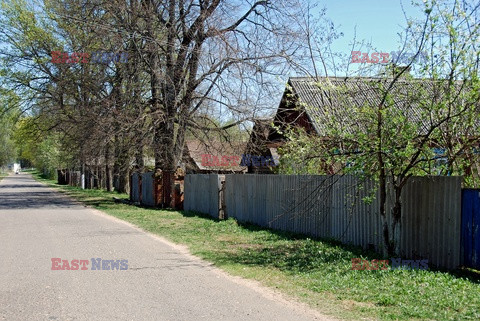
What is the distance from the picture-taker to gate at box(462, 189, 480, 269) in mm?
8219

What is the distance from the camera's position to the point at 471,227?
27.3 ft

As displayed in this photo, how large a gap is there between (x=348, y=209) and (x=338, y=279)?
11.8 feet

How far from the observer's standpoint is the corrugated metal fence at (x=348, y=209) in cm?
877

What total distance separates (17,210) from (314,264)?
17.6m

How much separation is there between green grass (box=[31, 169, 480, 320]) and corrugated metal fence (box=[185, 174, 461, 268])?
0.45 metres

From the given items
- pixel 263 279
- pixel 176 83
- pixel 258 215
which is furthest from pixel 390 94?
pixel 176 83

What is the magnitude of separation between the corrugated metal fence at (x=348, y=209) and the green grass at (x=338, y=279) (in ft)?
1.47

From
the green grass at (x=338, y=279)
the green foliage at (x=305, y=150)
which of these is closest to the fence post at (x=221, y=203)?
the green grass at (x=338, y=279)

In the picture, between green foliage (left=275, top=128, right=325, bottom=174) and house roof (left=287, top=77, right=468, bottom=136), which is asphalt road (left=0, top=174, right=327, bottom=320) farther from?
house roof (left=287, top=77, right=468, bottom=136)

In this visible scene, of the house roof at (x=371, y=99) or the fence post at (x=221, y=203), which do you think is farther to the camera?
the fence post at (x=221, y=203)

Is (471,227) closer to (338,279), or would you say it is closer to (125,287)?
(338,279)

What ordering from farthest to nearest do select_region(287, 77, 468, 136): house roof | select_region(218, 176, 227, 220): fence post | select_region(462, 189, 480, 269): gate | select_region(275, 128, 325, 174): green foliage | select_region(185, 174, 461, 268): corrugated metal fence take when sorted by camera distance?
select_region(218, 176, 227, 220): fence post → select_region(275, 128, 325, 174): green foliage → select_region(185, 174, 461, 268): corrugated metal fence → select_region(287, 77, 468, 136): house roof → select_region(462, 189, 480, 269): gate

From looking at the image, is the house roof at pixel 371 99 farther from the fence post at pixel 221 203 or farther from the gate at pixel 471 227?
the fence post at pixel 221 203

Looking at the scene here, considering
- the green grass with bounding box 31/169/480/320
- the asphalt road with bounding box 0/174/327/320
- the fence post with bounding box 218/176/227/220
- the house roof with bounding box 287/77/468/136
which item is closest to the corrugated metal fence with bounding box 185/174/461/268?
the fence post with bounding box 218/176/227/220
